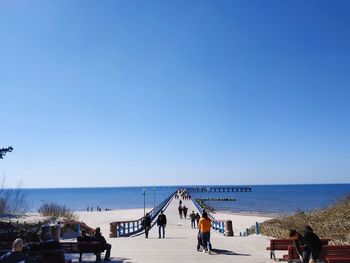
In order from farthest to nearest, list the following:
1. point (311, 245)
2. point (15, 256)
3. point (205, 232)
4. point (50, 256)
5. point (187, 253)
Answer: point (205, 232), point (187, 253), point (311, 245), point (50, 256), point (15, 256)

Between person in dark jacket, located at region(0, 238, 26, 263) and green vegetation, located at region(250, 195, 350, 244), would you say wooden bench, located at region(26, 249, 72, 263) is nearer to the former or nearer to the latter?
person in dark jacket, located at region(0, 238, 26, 263)

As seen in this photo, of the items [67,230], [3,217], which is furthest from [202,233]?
[3,217]

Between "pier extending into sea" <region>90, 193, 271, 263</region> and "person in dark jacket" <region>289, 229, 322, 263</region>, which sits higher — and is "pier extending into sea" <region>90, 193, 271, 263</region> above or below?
below

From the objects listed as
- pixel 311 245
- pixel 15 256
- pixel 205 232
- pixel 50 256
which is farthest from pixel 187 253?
pixel 15 256

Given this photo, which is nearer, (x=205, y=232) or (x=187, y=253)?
(x=187, y=253)

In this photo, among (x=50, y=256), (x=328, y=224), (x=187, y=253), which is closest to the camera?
(x=50, y=256)

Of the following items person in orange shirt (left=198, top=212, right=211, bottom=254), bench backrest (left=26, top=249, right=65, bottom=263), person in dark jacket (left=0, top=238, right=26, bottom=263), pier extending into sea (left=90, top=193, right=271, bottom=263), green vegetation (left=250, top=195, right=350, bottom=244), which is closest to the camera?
person in dark jacket (left=0, top=238, right=26, bottom=263)

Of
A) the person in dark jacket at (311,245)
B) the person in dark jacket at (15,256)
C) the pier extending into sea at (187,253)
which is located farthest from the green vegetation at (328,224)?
the person in dark jacket at (15,256)

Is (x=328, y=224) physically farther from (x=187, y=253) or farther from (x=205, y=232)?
(x=187, y=253)

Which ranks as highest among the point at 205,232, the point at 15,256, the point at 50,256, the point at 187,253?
the point at 205,232

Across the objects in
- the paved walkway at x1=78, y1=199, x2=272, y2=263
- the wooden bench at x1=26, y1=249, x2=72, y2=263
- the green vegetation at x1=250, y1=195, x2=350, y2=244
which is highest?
the green vegetation at x1=250, y1=195, x2=350, y2=244

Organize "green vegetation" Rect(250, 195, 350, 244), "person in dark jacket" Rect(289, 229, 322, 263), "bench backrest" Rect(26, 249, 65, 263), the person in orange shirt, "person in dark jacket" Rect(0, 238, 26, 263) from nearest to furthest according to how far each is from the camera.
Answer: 1. "person in dark jacket" Rect(0, 238, 26, 263)
2. "bench backrest" Rect(26, 249, 65, 263)
3. "person in dark jacket" Rect(289, 229, 322, 263)
4. the person in orange shirt
5. "green vegetation" Rect(250, 195, 350, 244)

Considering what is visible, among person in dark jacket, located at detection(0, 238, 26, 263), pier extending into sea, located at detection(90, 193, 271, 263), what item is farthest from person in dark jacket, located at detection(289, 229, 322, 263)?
person in dark jacket, located at detection(0, 238, 26, 263)

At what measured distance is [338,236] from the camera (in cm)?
1561
